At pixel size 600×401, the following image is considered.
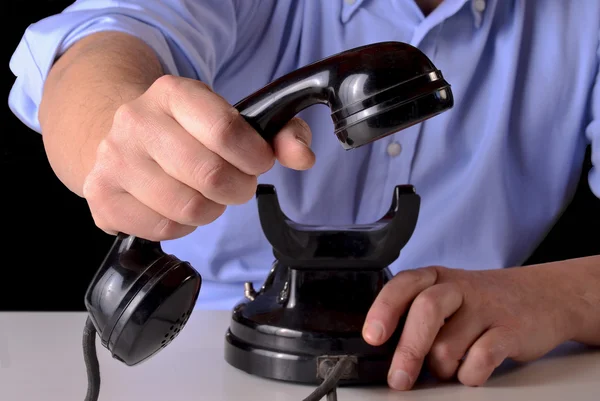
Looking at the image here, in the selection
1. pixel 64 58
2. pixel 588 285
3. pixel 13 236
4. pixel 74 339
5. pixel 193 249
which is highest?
pixel 64 58

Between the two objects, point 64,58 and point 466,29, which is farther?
point 466,29

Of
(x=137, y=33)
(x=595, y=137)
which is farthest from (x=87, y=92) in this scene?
(x=595, y=137)

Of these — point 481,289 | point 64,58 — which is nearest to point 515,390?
point 481,289

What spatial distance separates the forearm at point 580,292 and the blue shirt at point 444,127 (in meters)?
0.30

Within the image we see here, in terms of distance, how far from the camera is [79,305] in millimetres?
1737

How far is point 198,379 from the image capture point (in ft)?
2.51

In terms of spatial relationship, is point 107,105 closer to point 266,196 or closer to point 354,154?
point 266,196

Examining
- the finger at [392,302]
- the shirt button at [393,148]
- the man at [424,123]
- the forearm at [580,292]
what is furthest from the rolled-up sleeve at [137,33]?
the forearm at [580,292]

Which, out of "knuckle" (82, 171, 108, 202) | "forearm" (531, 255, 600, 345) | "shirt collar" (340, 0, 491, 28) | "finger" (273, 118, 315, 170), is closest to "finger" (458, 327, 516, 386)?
"forearm" (531, 255, 600, 345)

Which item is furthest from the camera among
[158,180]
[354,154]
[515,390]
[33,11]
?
[33,11]

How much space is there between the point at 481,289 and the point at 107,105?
426mm

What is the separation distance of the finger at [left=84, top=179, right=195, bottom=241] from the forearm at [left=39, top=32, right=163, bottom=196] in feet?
0.36

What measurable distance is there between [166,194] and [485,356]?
1.13ft

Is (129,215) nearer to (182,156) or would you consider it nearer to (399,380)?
(182,156)
